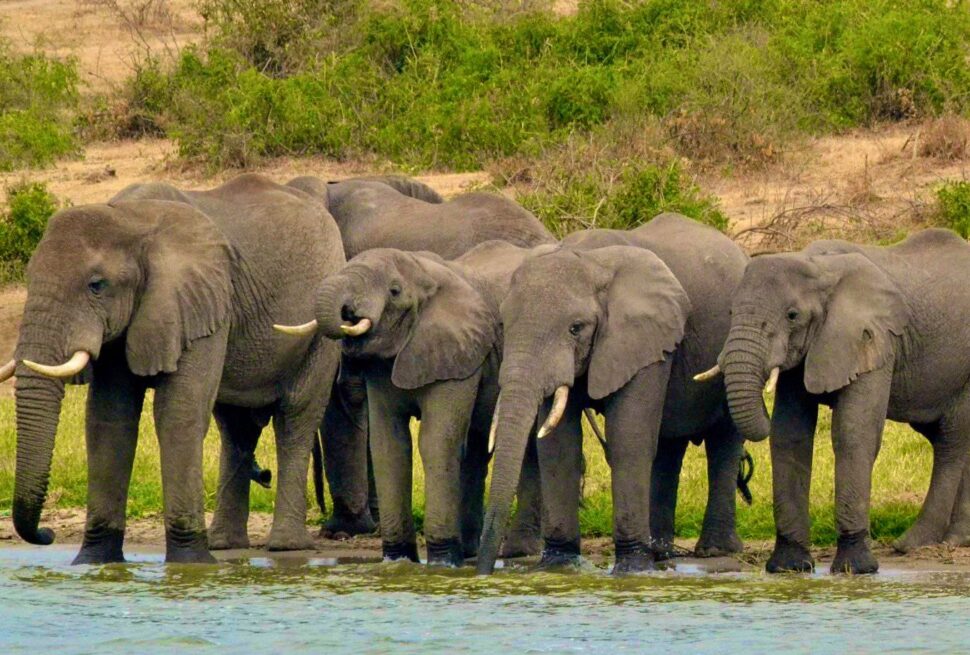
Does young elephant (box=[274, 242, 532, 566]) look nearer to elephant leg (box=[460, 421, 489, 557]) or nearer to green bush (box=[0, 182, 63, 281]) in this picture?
elephant leg (box=[460, 421, 489, 557])

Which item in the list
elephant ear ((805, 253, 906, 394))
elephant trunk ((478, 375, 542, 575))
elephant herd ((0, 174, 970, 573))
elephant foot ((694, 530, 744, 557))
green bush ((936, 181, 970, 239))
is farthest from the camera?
green bush ((936, 181, 970, 239))

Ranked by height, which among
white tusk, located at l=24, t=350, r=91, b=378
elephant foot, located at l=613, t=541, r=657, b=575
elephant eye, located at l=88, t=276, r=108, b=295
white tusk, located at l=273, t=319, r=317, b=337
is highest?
elephant eye, located at l=88, t=276, r=108, b=295

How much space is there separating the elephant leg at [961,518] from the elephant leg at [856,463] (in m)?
0.79

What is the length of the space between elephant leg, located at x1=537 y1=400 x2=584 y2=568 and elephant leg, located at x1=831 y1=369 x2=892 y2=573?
3.59ft

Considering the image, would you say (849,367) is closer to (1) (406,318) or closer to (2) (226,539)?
(1) (406,318)

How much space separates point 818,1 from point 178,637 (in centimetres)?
1251

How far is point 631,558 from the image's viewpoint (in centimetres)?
959

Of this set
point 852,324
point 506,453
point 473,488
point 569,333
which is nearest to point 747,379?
point 852,324

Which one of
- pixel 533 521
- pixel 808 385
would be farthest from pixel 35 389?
pixel 808 385

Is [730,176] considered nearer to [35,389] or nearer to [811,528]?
[811,528]

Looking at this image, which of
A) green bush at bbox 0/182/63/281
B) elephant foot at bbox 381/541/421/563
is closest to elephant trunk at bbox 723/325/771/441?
elephant foot at bbox 381/541/421/563

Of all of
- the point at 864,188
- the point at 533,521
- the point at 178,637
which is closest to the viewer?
the point at 178,637

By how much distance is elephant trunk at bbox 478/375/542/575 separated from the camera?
30.0 feet

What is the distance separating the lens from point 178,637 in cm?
888
